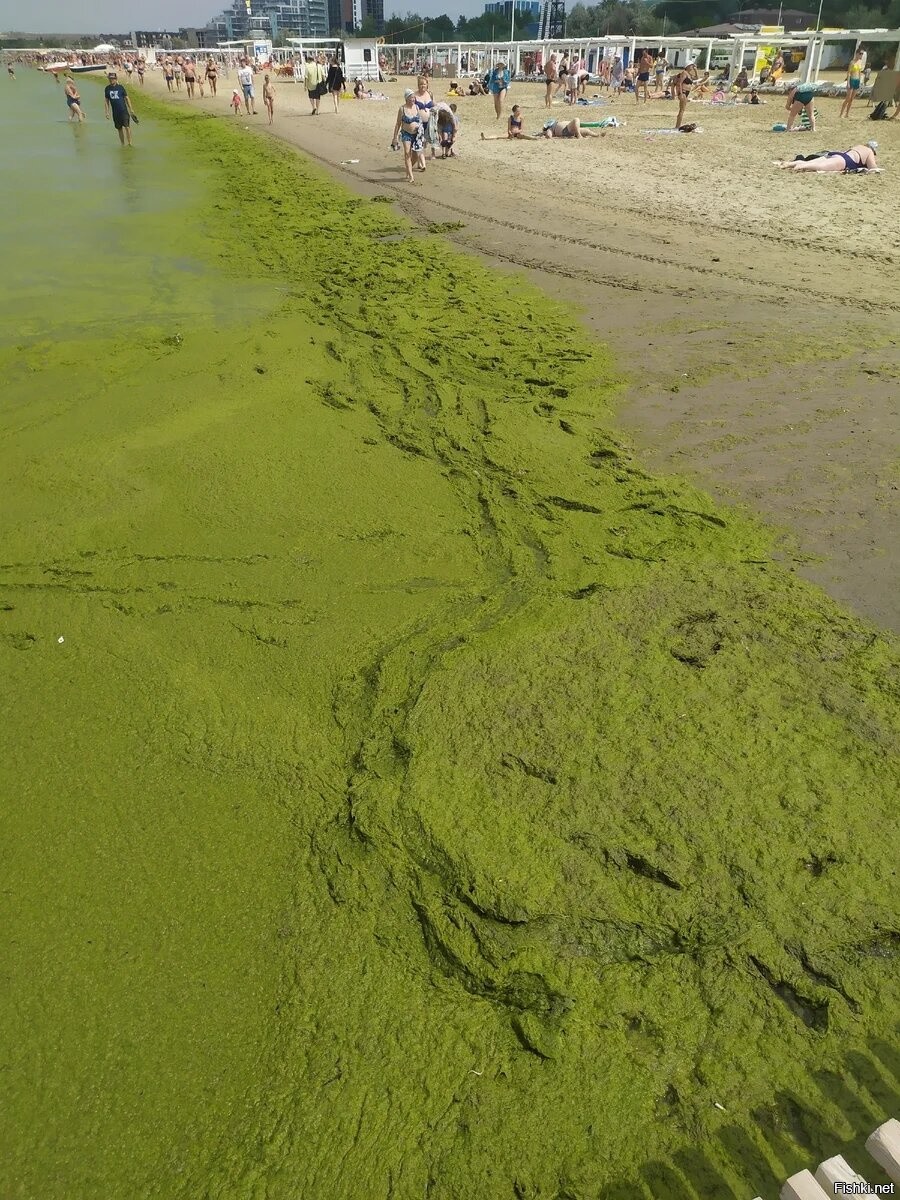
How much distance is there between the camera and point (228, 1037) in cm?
223

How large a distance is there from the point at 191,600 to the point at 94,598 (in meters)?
0.54

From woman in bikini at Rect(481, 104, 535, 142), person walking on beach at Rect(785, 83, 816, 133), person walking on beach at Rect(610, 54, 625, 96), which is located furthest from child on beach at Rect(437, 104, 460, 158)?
person walking on beach at Rect(610, 54, 625, 96)

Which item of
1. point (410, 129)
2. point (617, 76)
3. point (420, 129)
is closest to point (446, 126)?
point (420, 129)

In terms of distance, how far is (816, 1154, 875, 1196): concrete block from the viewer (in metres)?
1.57

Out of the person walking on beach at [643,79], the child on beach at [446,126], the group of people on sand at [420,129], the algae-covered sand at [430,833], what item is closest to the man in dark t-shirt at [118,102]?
the group of people on sand at [420,129]

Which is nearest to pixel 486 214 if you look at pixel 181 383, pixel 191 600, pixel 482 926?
pixel 181 383

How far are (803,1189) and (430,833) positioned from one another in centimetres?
148

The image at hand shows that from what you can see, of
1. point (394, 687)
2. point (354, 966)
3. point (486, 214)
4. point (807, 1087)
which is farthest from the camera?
point (486, 214)

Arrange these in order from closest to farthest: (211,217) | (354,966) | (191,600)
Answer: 1. (354,966)
2. (191,600)
3. (211,217)

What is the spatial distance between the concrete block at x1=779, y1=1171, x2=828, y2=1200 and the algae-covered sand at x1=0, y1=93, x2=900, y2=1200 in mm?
298

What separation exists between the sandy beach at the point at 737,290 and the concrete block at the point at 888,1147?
8.27ft

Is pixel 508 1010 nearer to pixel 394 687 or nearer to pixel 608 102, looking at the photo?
pixel 394 687

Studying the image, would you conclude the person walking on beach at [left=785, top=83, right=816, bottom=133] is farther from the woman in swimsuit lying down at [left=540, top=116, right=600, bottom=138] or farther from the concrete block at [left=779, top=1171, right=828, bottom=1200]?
the concrete block at [left=779, top=1171, right=828, bottom=1200]

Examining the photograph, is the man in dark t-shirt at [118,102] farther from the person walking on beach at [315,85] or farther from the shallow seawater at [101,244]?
the person walking on beach at [315,85]
